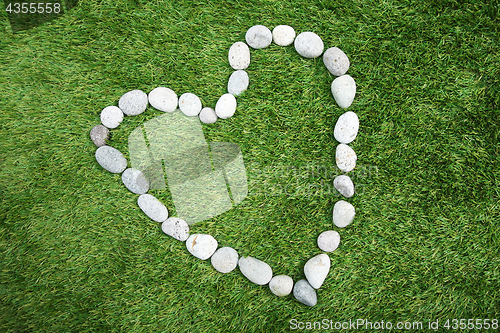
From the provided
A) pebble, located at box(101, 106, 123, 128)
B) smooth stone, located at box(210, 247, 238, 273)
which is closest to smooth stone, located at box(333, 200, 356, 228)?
smooth stone, located at box(210, 247, 238, 273)

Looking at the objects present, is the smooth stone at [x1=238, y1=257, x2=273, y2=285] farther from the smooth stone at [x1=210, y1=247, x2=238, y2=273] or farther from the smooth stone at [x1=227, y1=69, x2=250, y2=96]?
the smooth stone at [x1=227, y1=69, x2=250, y2=96]

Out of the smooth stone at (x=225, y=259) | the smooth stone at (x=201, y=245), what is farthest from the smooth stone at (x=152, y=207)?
the smooth stone at (x=225, y=259)

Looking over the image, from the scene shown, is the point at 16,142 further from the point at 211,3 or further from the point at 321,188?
the point at 321,188

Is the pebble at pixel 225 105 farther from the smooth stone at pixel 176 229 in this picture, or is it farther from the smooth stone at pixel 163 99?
the smooth stone at pixel 176 229

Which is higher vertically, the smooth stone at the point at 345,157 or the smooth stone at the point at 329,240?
the smooth stone at the point at 345,157

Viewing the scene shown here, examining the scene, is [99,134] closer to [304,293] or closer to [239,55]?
[239,55]

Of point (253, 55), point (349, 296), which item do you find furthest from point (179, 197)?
point (349, 296)
